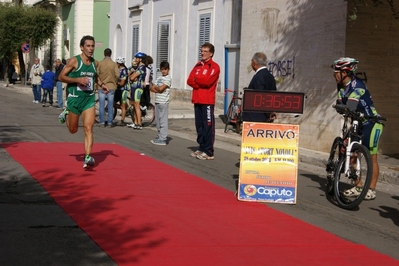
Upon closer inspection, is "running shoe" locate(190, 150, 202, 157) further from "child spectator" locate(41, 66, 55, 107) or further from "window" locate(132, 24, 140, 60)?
"window" locate(132, 24, 140, 60)

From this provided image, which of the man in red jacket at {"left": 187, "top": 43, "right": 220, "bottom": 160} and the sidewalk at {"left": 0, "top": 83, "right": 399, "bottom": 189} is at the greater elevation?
the man in red jacket at {"left": 187, "top": 43, "right": 220, "bottom": 160}

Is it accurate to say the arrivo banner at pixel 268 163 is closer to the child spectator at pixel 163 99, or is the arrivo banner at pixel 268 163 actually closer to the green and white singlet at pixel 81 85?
the green and white singlet at pixel 81 85

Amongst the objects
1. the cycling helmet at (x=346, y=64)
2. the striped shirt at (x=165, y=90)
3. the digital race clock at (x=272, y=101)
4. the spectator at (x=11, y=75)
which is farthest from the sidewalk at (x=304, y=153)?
the spectator at (x=11, y=75)

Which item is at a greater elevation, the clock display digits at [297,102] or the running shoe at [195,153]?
the clock display digits at [297,102]

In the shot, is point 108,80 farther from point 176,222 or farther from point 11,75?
point 11,75

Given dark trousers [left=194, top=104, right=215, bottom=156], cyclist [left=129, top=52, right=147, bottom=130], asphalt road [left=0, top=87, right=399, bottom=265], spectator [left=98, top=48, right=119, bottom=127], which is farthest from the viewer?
spectator [left=98, top=48, right=119, bottom=127]

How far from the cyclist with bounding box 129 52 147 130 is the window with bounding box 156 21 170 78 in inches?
456

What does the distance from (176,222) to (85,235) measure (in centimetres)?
117

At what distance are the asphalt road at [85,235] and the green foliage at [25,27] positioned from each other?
33447mm

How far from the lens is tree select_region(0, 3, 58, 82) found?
48.3m

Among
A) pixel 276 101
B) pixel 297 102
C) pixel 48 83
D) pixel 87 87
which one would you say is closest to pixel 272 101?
pixel 276 101

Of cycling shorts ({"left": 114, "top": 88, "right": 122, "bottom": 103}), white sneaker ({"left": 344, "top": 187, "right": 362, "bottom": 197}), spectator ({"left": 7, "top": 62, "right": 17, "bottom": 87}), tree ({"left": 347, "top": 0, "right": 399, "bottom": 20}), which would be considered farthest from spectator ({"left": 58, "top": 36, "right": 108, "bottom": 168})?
spectator ({"left": 7, "top": 62, "right": 17, "bottom": 87})

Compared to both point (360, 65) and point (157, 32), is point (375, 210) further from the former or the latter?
point (157, 32)

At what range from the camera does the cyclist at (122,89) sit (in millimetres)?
19547
